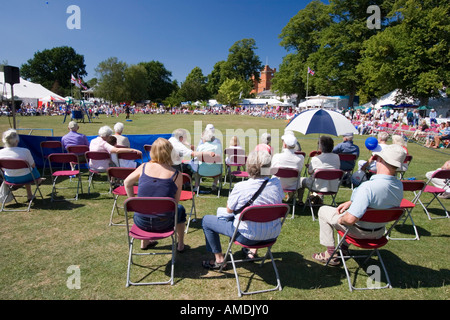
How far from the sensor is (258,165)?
3010mm

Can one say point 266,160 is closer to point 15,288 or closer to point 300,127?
point 15,288

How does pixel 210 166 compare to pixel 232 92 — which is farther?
pixel 232 92

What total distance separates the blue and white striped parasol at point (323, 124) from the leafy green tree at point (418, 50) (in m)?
25.7

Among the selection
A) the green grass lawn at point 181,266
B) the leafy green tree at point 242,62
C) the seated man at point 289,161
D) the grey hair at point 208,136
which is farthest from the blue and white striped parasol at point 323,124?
the leafy green tree at point 242,62

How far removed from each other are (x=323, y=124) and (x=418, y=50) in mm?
27680

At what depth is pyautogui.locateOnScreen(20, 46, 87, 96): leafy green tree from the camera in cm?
7212

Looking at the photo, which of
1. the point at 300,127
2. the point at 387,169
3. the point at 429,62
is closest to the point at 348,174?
the point at 300,127

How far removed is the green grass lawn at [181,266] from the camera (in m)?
2.98

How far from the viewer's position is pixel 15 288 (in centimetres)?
295

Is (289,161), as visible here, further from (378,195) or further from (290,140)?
(378,195)

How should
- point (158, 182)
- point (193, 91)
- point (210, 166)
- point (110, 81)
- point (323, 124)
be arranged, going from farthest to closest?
point (193, 91), point (110, 81), point (323, 124), point (210, 166), point (158, 182)

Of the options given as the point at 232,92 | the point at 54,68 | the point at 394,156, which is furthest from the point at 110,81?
the point at 394,156

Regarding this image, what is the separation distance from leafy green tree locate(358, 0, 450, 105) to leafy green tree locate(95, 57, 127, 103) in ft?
180

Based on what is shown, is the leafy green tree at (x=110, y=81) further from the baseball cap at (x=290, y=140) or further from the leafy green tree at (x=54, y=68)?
the baseball cap at (x=290, y=140)
